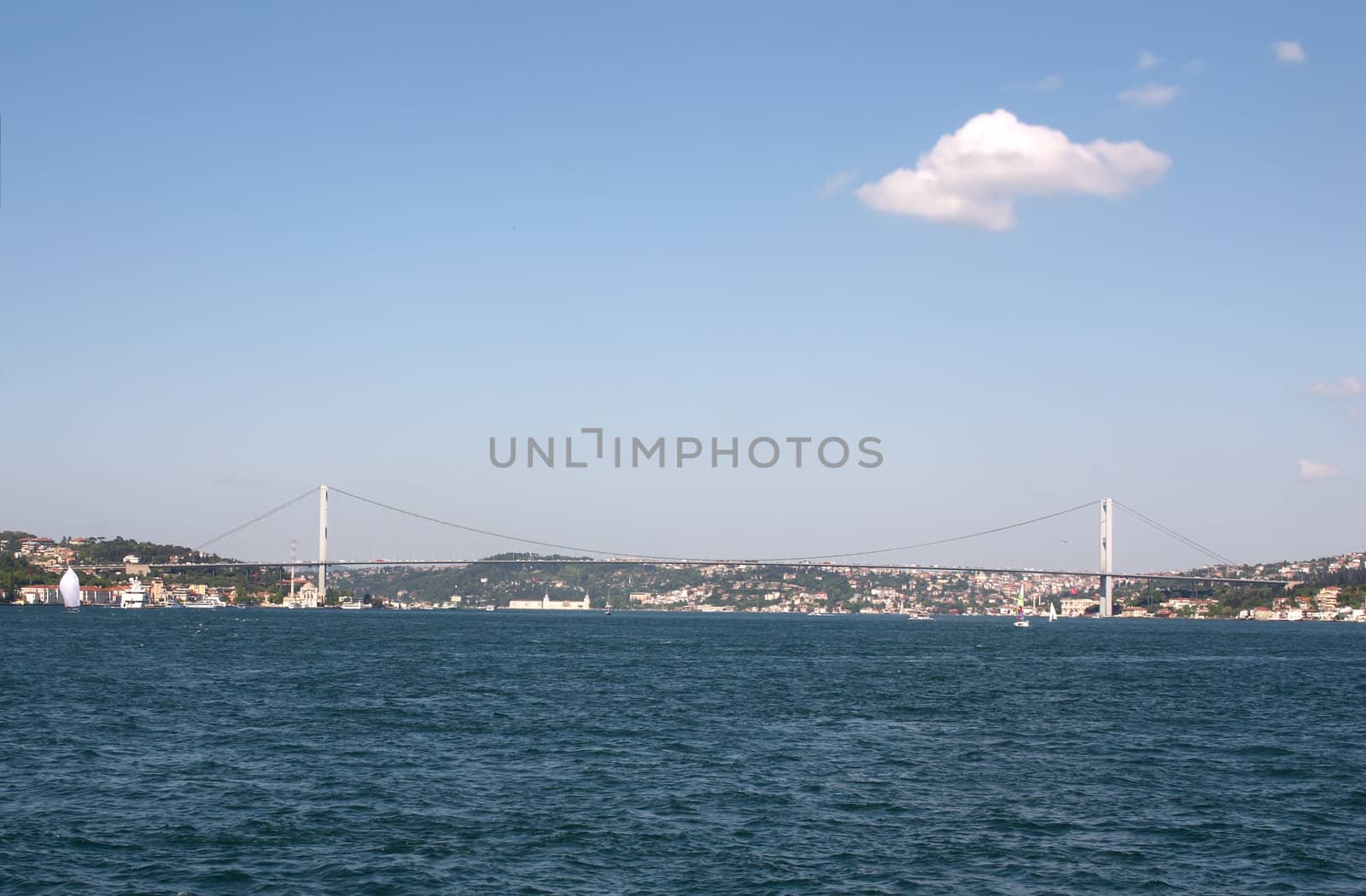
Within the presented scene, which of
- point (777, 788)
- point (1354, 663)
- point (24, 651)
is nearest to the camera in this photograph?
point (777, 788)

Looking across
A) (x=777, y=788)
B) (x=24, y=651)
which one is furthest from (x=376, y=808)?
(x=24, y=651)

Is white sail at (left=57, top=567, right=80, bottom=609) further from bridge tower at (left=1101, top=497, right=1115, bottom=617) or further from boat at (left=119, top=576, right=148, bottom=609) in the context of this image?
bridge tower at (left=1101, top=497, right=1115, bottom=617)

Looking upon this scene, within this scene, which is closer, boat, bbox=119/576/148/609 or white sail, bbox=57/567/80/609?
white sail, bbox=57/567/80/609

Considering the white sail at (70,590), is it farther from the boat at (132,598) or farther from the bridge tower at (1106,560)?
the bridge tower at (1106,560)

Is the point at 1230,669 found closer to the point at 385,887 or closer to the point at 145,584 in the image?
the point at 385,887

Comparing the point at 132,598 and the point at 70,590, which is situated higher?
the point at 70,590

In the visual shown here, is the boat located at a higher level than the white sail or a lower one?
lower

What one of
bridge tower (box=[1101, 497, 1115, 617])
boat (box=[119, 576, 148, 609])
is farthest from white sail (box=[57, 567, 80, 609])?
bridge tower (box=[1101, 497, 1115, 617])

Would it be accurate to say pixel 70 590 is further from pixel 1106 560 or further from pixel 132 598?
pixel 1106 560

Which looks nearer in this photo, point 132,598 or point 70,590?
point 70,590

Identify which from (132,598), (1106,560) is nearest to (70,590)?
(132,598)


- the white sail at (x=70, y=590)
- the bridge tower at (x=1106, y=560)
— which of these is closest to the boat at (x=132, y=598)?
the white sail at (x=70, y=590)
